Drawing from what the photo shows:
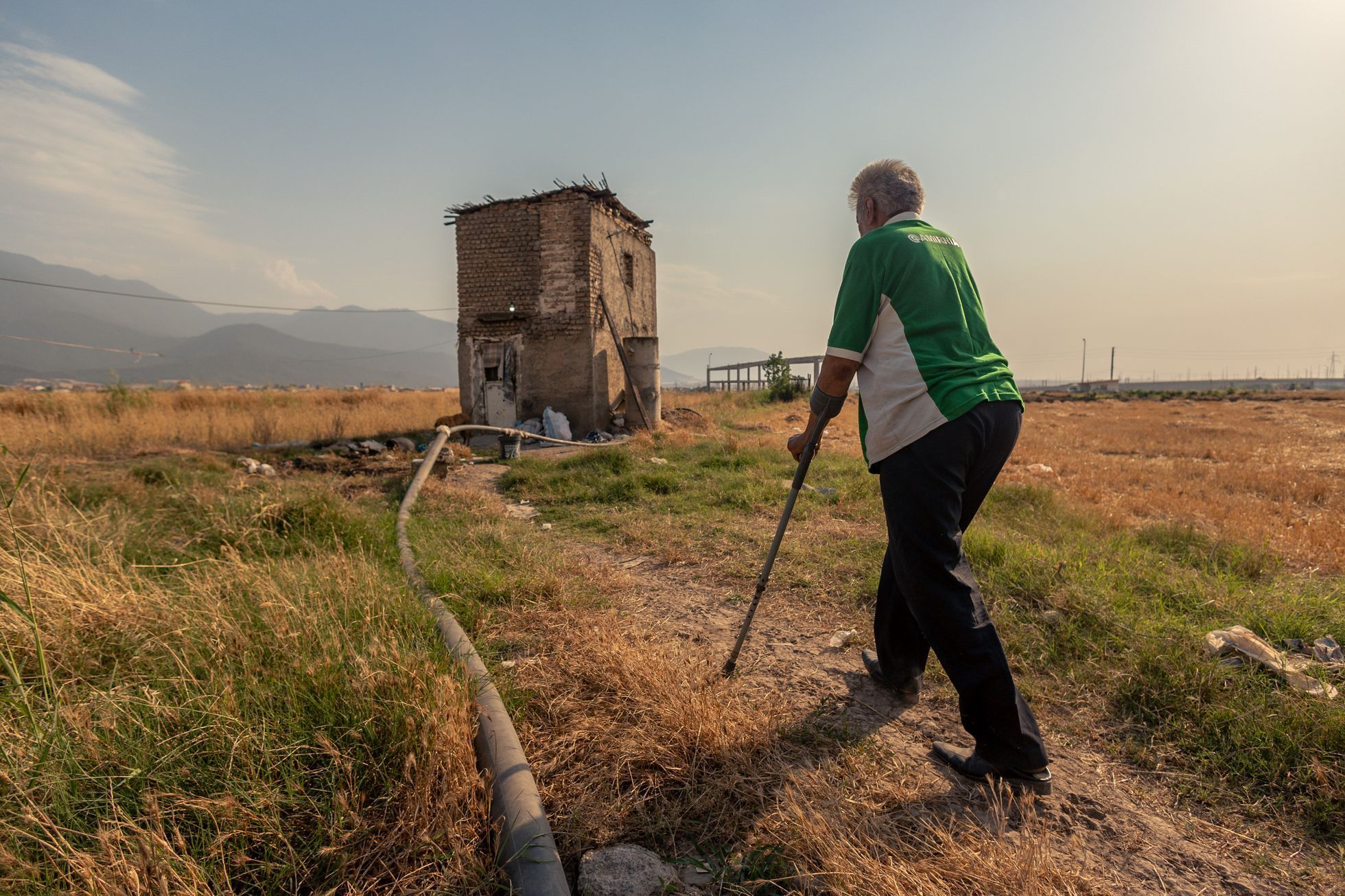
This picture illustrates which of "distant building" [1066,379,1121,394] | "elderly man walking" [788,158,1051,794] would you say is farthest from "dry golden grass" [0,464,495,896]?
"distant building" [1066,379,1121,394]

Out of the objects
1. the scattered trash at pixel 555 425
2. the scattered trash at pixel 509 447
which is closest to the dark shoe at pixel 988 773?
the scattered trash at pixel 509 447

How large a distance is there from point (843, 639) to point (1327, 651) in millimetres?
2209

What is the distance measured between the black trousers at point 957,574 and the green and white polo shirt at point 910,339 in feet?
0.27

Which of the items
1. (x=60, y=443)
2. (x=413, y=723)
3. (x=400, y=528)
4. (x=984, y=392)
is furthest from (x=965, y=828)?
(x=60, y=443)

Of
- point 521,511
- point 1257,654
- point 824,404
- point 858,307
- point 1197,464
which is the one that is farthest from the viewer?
point 1197,464

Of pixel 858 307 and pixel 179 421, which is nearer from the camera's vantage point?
pixel 858 307

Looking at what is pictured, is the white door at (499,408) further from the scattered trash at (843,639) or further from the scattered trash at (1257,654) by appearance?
the scattered trash at (1257,654)

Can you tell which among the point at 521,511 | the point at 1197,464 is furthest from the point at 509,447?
the point at 1197,464

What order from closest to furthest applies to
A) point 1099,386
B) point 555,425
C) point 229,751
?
point 229,751, point 555,425, point 1099,386

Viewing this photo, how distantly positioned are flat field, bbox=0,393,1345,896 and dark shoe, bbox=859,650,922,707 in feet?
0.24

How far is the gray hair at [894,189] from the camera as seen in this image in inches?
96.0

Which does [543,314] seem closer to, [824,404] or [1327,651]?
[824,404]

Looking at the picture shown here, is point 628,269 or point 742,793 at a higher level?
point 628,269

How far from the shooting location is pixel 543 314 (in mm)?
13203
